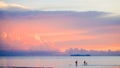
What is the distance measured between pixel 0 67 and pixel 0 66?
0.29 feet

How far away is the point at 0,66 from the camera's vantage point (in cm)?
833

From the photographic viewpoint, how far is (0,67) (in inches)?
324
